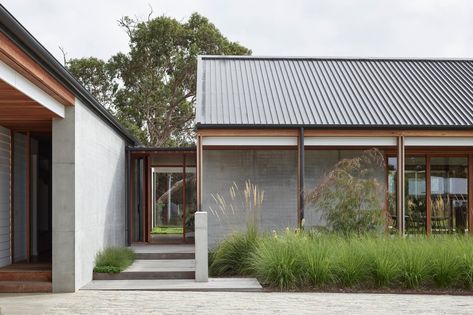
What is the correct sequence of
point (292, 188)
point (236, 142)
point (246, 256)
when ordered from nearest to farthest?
point (246, 256) < point (236, 142) < point (292, 188)

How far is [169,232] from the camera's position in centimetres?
1958

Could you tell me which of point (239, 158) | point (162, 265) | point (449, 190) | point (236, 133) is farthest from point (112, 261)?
point (449, 190)

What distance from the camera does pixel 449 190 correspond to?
17.3 meters

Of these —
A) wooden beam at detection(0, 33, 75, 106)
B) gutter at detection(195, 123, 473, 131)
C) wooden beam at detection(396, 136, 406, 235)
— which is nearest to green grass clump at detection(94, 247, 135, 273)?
gutter at detection(195, 123, 473, 131)

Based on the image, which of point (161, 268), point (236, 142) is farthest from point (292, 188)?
point (161, 268)

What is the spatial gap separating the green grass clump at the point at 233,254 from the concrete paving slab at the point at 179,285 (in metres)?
0.72

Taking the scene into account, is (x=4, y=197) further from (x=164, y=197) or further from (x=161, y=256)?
(x=164, y=197)

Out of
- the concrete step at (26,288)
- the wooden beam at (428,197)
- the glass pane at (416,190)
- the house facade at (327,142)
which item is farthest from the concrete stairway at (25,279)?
the wooden beam at (428,197)

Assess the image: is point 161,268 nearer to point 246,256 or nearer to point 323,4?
point 246,256

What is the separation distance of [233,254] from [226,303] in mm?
3284

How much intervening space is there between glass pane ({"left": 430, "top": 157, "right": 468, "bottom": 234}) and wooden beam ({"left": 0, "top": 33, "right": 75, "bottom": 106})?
980 centimetres

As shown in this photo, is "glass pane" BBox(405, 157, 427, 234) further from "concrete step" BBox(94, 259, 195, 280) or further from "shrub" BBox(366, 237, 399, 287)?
"concrete step" BBox(94, 259, 195, 280)

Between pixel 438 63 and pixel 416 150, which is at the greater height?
pixel 438 63

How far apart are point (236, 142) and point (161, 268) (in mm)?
3272
